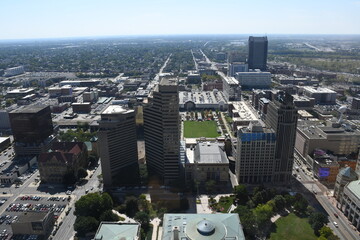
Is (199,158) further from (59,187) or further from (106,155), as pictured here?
(59,187)

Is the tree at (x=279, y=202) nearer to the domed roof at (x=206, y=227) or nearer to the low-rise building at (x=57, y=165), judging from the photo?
the domed roof at (x=206, y=227)

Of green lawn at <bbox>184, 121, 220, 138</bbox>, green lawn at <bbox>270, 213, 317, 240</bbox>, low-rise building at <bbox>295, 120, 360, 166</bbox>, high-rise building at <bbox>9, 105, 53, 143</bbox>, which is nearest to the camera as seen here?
green lawn at <bbox>270, 213, 317, 240</bbox>

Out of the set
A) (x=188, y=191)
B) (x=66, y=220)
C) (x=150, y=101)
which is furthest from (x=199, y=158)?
(x=66, y=220)

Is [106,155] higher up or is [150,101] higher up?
[150,101]

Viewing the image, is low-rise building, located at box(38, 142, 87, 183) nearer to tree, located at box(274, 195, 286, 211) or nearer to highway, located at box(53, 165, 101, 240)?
highway, located at box(53, 165, 101, 240)

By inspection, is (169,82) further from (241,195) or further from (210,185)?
(241,195)

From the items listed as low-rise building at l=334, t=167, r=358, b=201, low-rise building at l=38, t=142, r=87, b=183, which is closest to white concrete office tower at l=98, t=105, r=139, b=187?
low-rise building at l=38, t=142, r=87, b=183

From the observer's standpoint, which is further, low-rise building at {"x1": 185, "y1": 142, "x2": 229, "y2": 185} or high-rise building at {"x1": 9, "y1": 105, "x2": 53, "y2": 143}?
high-rise building at {"x1": 9, "y1": 105, "x2": 53, "y2": 143}
